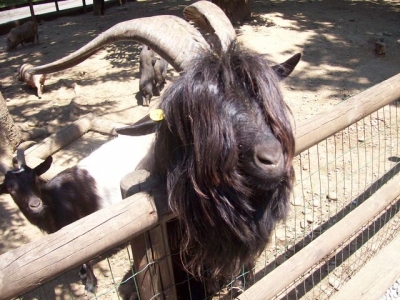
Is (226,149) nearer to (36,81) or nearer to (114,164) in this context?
(114,164)

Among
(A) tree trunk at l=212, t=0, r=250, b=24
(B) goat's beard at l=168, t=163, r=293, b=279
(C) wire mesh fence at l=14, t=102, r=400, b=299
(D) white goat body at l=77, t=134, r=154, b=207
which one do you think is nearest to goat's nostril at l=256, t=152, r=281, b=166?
(B) goat's beard at l=168, t=163, r=293, b=279

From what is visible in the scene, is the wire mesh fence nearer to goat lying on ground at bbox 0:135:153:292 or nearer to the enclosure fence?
the enclosure fence

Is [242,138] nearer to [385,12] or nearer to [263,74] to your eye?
[263,74]

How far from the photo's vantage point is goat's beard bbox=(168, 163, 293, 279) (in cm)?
179

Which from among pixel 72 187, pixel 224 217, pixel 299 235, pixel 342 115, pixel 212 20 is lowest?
pixel 299 235

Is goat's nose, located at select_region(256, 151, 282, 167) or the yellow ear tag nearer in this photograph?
goat's nose, located at select_region(256, 151, 282, 167)

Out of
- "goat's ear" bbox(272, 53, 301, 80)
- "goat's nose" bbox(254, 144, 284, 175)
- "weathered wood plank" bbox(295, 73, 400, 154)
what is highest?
"goat's ear" bbox(272, 53, 301, 80)

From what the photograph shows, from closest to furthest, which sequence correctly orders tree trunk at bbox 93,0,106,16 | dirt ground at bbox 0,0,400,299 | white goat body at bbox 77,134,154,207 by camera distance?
white goat body at bbox 77,134,154,207, dirt ground at bbox 0,0,400,299, tree trunk at bbox 93,0,106,16

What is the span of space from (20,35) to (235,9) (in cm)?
630

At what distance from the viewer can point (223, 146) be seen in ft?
5.65

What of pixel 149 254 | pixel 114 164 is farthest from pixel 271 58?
pixel 149 254

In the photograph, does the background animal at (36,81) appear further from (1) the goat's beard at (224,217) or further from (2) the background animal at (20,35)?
(1) the goat's beard at (224,217)

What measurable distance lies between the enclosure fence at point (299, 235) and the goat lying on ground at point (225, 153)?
0.17 m

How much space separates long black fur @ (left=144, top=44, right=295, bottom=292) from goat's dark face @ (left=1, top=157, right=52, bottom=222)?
6.43 feet
